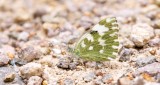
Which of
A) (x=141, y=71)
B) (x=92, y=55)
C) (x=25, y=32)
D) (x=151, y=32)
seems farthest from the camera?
(x=25, y=32)

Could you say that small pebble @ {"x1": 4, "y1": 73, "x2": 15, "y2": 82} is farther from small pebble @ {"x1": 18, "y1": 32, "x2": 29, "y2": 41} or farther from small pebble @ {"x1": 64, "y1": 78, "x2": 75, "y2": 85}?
small pebble @ {"x1": 18, "y1": 32, "x2": 29, "y2": 41}

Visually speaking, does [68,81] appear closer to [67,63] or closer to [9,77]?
[67,63]

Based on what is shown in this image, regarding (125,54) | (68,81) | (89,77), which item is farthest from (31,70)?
(125,54)

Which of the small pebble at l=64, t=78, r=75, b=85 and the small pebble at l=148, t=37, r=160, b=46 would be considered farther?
the small pebble at l=148, t=37, r=160, b=46

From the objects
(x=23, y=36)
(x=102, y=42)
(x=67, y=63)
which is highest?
(x=102, y=42)

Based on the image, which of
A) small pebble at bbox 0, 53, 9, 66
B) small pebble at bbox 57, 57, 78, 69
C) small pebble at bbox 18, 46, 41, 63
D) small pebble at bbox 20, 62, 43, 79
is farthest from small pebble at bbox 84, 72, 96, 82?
small pebble at bbox 0, 53, 9, 66

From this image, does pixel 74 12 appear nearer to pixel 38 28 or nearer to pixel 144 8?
pixel 38 28

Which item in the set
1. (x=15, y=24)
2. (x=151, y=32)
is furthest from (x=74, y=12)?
(x=151, y=32)
